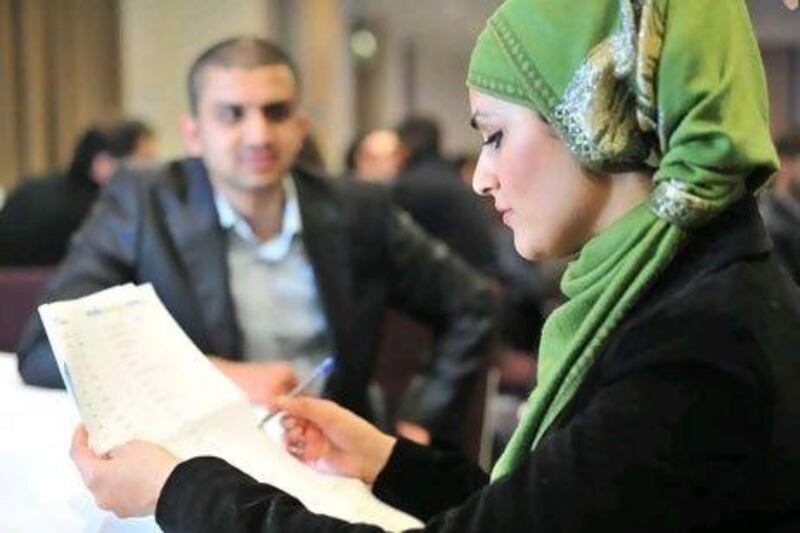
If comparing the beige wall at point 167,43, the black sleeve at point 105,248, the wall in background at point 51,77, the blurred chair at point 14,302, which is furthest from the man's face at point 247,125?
the beige wall at point 167,43

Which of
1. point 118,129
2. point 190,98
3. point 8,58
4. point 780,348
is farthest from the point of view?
point 8,58

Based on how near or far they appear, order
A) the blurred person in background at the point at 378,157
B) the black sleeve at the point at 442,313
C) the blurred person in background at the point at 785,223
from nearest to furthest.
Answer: the black sleeve at the point at 442,313 → the blurred person in background at the point at 785,223 → the blurred person in background at the point at 378,157

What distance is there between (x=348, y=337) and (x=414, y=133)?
2.48 m

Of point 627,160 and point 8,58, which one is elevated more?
point 627,160

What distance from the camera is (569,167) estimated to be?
941 millimetres

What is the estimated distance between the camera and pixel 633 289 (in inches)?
35.2

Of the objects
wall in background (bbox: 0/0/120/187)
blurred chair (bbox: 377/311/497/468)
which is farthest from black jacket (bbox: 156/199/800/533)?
wall in background (bbox: 0/0/120/187)

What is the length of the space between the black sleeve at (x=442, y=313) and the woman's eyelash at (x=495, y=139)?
119cm

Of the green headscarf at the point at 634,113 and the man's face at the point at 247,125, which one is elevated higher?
the green headscarf at the point at 634,113

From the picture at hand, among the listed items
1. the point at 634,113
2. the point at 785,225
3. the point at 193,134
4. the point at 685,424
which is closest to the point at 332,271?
the point at 193,134

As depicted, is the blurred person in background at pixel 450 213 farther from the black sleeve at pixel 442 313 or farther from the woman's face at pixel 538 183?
the woman's face at pixel 538 183

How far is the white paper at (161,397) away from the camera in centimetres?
110

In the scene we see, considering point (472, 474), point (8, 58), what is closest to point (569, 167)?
point (472, 474)

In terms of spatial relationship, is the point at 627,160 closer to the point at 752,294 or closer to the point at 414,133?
the point at 752,294
